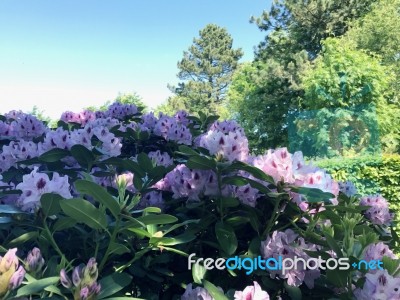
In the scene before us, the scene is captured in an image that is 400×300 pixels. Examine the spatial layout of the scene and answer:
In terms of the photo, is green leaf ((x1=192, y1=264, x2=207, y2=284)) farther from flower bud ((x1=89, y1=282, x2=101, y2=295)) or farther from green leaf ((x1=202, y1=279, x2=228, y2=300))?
Answer: flower bud ((x1=89, y1=282, x2=101, y2=295))

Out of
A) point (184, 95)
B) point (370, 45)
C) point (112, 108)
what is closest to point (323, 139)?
point (370, 45)

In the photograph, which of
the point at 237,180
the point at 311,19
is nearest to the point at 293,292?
the point at 237,180

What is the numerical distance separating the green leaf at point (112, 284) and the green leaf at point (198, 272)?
192mm

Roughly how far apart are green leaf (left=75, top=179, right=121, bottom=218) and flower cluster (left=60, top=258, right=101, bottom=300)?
137 mm

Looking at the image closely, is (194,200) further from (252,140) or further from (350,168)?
(252,140)

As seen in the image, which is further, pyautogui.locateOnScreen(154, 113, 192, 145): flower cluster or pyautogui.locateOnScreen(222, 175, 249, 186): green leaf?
pyautogui.locateOnScreen(154, 113, 192, 145): flower cluster

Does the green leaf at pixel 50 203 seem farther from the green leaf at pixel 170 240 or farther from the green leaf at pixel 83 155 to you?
the green leaf at pixel 83 155

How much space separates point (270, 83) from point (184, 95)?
68.3 feet

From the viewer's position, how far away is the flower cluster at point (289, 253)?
42.9 inches

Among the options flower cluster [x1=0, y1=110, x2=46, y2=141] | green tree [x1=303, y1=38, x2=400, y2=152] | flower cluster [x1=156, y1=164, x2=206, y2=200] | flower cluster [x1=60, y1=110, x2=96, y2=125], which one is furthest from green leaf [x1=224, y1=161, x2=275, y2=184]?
→ green tree [x1=303, y1=38, x2=400, y2=152]

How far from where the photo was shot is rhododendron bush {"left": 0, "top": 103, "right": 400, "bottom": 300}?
931 millimetres

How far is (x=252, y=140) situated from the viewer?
22812 millimetres

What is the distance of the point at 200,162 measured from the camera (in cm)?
116

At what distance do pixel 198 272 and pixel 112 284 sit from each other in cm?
26
